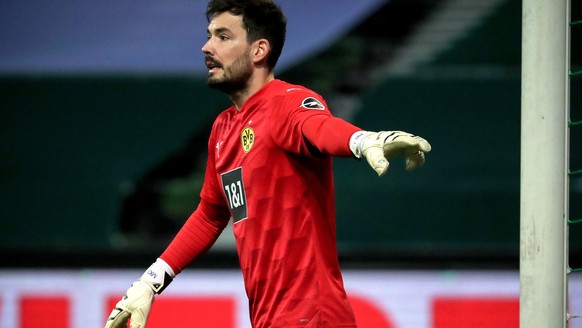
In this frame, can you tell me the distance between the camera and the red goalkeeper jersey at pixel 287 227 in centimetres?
286

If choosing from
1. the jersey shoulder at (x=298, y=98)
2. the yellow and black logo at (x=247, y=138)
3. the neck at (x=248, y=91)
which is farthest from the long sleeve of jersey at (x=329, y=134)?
the neck at (x=248, y=91)

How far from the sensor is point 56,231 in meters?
5.71

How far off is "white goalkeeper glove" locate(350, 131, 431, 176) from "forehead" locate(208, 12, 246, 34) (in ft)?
2.73

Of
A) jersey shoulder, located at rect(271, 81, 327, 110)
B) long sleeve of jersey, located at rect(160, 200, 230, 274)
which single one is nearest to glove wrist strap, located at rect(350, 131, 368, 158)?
jersey shoulder, located at rect(271, 81, 327, 110)

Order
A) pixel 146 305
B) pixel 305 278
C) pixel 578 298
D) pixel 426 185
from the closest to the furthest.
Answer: pixel 305 278 → pixel 146 305 → pixel 578 298 → pixel 426 185

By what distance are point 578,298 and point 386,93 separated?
156 centimetres

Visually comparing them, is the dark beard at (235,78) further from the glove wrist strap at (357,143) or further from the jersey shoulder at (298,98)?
the glove wrist strap at (357,143)

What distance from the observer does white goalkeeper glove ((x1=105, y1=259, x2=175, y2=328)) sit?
3.17 metres

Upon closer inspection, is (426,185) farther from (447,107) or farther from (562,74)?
(562,74)

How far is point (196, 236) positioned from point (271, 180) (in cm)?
55

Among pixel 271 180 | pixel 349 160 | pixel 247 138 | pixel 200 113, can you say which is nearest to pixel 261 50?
pixel 247 138

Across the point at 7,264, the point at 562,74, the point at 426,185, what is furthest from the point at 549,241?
the point at 7,264

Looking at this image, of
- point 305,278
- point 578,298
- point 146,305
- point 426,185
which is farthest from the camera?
point 426,185

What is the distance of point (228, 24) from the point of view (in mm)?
3150
